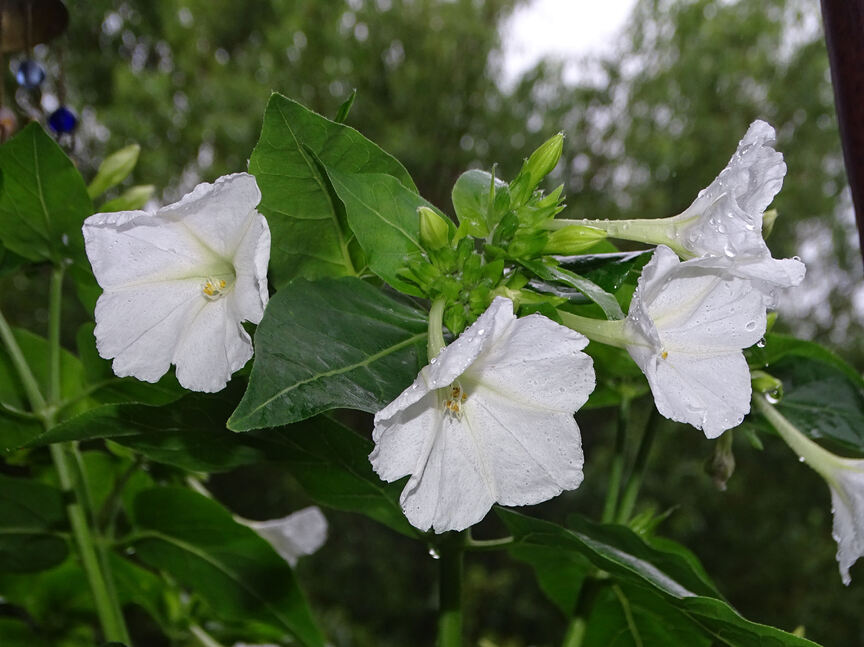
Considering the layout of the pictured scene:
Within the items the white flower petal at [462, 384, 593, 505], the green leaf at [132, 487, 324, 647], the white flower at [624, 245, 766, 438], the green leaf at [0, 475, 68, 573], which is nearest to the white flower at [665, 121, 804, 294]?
the white flower at [624, 245, 766, 438]

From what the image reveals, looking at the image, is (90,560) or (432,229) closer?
(432,229)

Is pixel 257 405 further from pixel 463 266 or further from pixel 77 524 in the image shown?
pixel 77 524

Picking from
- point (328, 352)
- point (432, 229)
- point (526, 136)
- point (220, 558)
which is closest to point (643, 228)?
point (432, 229)

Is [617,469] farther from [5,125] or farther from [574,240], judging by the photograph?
[5,125]

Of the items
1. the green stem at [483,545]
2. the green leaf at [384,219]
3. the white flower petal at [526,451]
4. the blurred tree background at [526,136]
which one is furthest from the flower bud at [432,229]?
the blurred tree background at [526,136]

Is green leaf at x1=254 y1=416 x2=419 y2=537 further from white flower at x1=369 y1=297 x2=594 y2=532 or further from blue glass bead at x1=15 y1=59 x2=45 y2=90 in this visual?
blue glass bead at x1=15 y1=59 x2=45 y2=90

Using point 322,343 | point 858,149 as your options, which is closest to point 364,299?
point 322,343
